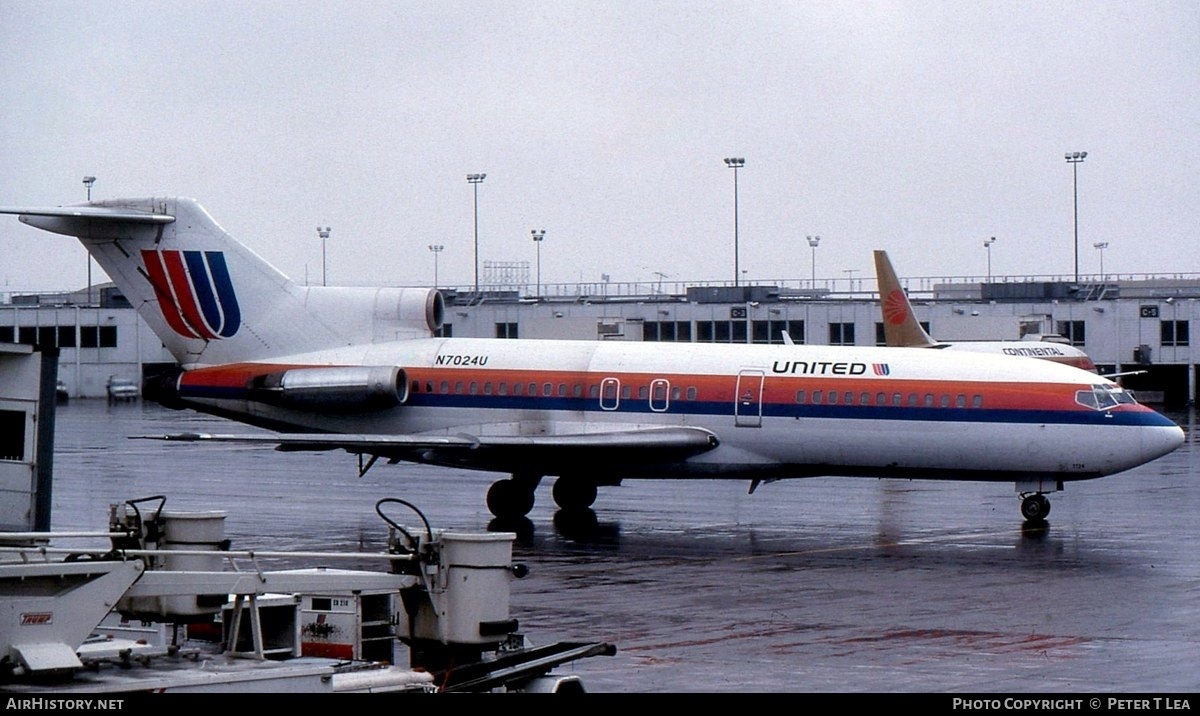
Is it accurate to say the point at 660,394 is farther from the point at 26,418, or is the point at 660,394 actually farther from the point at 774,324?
the point at 774,324

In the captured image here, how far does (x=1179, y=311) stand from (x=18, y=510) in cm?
7565

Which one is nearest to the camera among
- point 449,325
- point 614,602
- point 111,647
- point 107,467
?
point 111,647

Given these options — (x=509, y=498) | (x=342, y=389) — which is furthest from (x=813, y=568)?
(x=342, y=389)

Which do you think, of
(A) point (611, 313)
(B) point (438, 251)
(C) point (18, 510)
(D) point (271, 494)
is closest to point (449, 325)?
(A) point (611, 313)

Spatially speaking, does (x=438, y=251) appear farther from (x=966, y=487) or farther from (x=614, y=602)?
(x=614, y=602)

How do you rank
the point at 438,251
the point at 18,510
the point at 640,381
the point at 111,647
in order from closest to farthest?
the point at 111,647, the point at 18,510, the point at 640,381, the point at 438,251

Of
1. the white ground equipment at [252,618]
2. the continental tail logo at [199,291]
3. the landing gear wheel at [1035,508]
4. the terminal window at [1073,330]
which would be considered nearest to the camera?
the white ground equipment at [252,618]

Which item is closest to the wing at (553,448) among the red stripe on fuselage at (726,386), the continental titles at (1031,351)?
the red stripe on fuselage at (726,386)

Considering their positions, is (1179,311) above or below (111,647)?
above

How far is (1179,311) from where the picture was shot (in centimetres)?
8238

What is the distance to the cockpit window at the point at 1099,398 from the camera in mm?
29234

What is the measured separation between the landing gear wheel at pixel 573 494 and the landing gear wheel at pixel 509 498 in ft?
3.12

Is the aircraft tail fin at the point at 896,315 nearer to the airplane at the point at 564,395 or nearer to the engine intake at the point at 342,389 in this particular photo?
the airplane at the point at 564,395

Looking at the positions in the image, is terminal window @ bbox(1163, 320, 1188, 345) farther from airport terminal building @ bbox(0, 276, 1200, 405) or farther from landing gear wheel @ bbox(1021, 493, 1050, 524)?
landing gear wheel @ bbox(1021, 493, 1050, 524)
